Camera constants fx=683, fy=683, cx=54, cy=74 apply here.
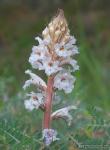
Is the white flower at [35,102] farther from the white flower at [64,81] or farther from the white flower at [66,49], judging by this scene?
the white flower at [66,49]

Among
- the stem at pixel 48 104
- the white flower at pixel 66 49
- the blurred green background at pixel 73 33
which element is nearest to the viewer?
the white flower at pixel 66 49

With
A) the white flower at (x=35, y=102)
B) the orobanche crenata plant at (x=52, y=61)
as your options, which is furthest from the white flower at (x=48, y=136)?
the white flower at (x=35, y=102)

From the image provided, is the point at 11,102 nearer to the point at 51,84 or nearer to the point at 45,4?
the point at 51,84

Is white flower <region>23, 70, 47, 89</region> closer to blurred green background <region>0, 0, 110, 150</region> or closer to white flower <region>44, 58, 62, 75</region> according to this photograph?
white flower <region>44, 58, 62, 75</region>

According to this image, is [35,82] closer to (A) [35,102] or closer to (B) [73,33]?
(A) [35,102]

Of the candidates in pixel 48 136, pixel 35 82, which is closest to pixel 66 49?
pixel 35 82

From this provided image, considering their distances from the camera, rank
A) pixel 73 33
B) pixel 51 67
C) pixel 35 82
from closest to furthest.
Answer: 1. pixel 51 67
2. pixel 35 82
3. pixel 73 33

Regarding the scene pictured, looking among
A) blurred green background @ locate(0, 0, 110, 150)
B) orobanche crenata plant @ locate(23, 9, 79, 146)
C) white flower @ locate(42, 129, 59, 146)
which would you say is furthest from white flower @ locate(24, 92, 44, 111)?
blurred green background @ locate(0, 0, 110, 150)
